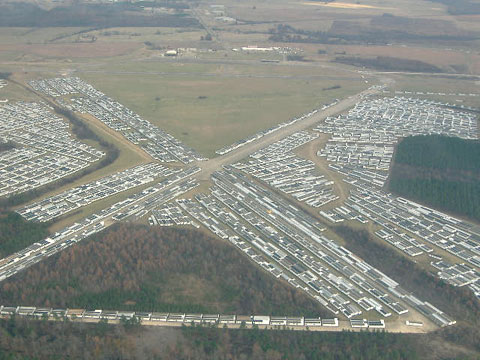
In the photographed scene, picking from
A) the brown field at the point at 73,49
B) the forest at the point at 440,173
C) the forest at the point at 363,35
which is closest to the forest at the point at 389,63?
the forest at the point at 363,35

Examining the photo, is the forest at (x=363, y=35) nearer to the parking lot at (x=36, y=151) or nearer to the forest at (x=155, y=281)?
the parking lot at (x=36, y=151)

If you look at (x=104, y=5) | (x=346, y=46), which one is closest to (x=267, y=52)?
(x=346, y=46)

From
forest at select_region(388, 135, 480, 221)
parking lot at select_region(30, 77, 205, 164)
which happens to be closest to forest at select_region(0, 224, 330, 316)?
parking lot at select_region(30, 77, 205, 164)

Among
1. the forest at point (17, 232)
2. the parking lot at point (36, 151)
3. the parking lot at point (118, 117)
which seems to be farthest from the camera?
the parking lot at point (118, 117)

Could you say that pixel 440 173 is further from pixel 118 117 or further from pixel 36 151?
pixel 36 151

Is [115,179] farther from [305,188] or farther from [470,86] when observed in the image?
[470,86]

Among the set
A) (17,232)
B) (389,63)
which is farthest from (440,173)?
(389,63)
